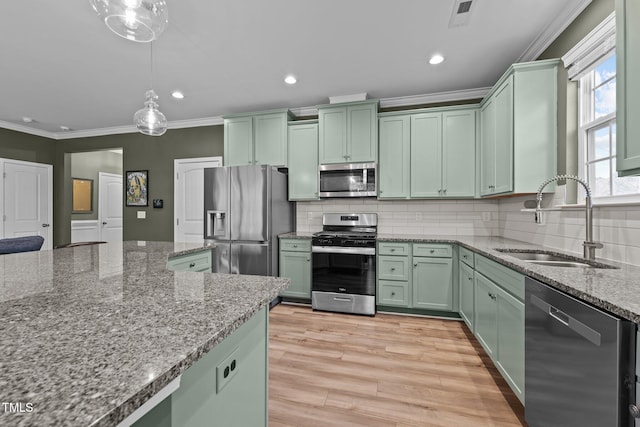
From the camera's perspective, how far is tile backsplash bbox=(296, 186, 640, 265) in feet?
5.57

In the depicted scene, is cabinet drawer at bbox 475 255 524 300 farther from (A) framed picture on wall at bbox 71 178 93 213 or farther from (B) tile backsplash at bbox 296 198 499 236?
(A) framed picture on wall at bbox 71 178 93 213

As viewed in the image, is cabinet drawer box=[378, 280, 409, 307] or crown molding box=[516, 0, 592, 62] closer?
crown molding box=[516, 0, 592, 62]

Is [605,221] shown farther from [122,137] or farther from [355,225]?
[122,137]

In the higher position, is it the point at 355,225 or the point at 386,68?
the point at 386,68

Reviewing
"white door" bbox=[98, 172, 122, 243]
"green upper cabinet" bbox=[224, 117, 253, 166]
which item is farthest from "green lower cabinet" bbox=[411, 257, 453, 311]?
"white door" bbox=[98, 172, 122, 243]

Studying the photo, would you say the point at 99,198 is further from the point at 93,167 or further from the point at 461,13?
the point at 461,13

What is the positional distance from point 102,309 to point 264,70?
9.22 feet

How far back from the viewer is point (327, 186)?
3.72 meters

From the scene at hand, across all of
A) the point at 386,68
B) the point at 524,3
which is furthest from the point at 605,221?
the point at 386,68

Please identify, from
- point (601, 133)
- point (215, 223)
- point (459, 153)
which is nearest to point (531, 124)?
point (601, 133)

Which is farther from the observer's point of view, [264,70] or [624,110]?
[264,70]

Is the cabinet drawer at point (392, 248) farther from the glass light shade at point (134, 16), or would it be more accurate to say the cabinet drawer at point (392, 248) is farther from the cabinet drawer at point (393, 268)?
the glass light shade at point (134, 16)

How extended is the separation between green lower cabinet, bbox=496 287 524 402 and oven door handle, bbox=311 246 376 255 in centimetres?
147

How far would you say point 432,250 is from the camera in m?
3.14
